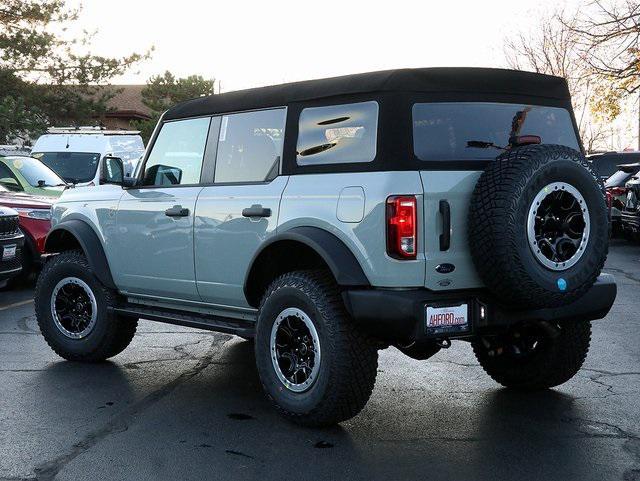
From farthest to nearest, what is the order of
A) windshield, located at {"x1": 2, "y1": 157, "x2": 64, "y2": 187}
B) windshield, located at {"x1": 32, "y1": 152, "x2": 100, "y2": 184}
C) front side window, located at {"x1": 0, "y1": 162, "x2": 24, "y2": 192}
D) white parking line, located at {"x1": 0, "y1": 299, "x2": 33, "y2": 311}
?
windshield, located at {"x1": 32, "y1": 152, "x2": 100, "y2": 184}, windshield, located at {"x1": 2, "y1": 157, "x2": 64, "y2": 187}, front side window, located at {"x1": 0, "y1": 162, "x2": 24, "y2": 192}, white parking line, located at {"x1": 0, "y1": 299, "x2": 33, "y2": 311}

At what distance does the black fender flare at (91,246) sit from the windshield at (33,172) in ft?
24.7

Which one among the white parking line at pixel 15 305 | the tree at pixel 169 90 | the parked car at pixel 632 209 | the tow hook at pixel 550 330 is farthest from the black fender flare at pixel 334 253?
the tree at pixel 169 90

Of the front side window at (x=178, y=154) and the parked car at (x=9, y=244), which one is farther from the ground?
the front side window at (x=178, y=154)

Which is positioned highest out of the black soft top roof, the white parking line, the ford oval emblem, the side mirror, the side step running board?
the black soft top roof

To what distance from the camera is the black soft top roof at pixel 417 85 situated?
5.32m

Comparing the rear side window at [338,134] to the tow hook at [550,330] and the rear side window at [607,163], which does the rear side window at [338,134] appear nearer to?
the tow hook at [550,330]

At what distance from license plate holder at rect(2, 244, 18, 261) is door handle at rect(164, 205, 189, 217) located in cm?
500

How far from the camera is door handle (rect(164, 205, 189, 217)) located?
6.49 meters

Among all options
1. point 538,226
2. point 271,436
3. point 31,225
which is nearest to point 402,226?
point 538,226

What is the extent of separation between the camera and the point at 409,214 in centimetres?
502

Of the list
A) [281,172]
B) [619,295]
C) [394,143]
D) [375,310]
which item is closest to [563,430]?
[375,310]

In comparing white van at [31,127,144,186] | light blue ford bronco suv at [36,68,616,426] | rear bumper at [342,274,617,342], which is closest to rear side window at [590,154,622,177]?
white van at [31,127,144,186]

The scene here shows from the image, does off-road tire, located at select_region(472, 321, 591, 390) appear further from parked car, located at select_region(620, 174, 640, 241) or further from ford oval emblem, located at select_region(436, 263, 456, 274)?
parked car, located at select_region(620, 174, 640, 241)

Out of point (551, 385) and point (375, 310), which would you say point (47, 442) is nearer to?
point (375, 310)
